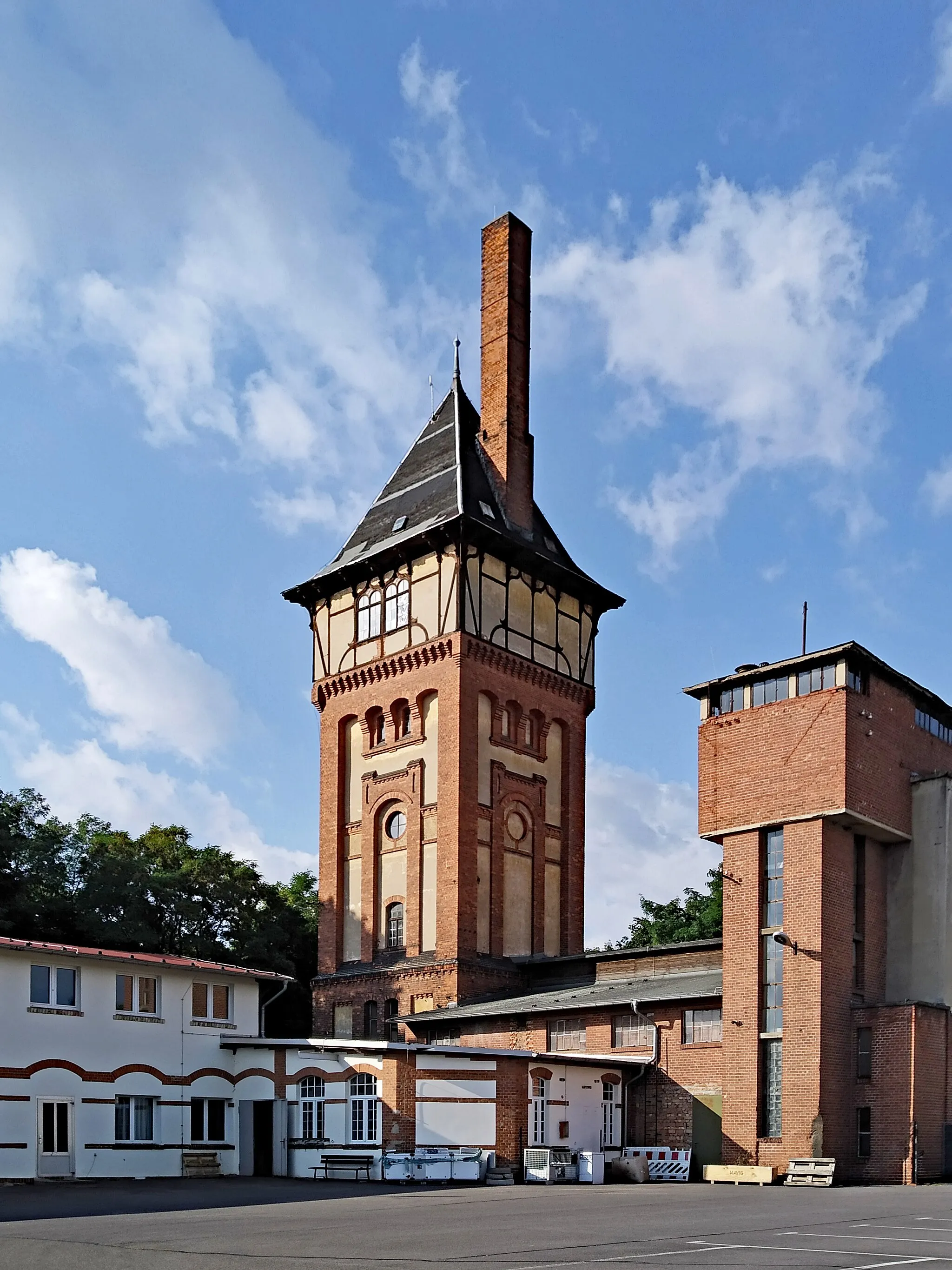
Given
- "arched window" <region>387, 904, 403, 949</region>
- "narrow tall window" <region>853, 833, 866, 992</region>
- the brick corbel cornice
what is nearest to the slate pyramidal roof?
the brick corbel cornice

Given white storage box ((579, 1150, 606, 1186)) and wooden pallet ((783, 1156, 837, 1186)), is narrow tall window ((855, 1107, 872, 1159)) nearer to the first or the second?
wooden pallet ((783, 1156, 837, 1186))

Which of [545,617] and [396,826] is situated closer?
[396,826]

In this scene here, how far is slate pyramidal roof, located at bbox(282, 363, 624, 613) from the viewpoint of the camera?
4797cm

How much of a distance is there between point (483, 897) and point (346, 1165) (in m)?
14.5

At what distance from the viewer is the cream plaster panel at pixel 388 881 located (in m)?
47.1

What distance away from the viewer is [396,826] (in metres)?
47.9

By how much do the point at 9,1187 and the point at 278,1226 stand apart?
12385mm

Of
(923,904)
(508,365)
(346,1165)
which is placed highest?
(508,365)

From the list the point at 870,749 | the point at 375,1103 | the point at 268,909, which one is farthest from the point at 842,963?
the point at 268,909

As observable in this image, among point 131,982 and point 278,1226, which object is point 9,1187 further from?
point 278,1226

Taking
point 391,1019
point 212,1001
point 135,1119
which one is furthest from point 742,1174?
point 391,1019

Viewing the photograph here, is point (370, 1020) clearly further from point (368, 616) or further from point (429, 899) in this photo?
point (368, 616)

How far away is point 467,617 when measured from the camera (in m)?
47.0

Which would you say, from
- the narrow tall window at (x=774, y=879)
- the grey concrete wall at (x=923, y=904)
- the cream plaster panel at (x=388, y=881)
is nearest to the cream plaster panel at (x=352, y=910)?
the cream plaster panel at (x=388, y=881)
